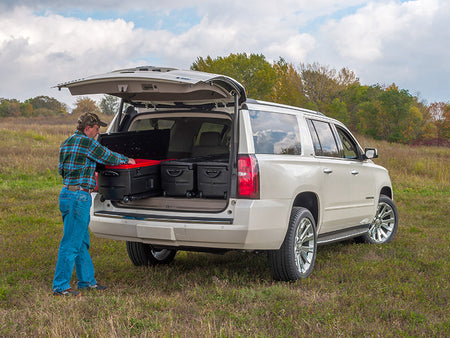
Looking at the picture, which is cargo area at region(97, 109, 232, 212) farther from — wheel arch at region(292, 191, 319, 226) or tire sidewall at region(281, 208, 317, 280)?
wheel arch at region(292, 191, 319, 226)

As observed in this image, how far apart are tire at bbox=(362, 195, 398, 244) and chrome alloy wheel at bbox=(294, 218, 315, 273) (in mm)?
2737

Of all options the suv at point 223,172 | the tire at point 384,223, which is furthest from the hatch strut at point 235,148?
the tire at point 384,223

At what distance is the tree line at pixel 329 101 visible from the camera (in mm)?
56250

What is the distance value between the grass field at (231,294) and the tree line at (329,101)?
43.5m

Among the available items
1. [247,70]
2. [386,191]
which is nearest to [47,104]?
[247,70]

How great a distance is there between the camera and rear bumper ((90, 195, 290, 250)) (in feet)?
16.6

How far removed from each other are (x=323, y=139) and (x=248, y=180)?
2.00 metres

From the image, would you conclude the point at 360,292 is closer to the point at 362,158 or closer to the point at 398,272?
the point at 398,272

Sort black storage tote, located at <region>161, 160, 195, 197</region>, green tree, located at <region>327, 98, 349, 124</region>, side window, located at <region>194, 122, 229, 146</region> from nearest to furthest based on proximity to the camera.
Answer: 1. black storage tote, located at <region>161, 160, 195, 197</region>
2. side window, located at <region>194, 122, 229, 146</region>
3. green tree, located at <region>327, 98, 349, 124</region>

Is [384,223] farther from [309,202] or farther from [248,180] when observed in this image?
[248,180]

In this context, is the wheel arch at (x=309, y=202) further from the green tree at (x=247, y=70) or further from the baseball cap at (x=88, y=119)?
the green tree at (x=247, y=70)

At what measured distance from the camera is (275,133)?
5758 millimetres

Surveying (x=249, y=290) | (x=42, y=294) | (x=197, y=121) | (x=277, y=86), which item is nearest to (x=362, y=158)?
(x=197, y=121)

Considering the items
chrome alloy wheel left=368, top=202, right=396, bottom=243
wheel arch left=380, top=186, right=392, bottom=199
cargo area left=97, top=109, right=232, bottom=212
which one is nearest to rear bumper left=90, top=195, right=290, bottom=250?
cargo area left=97, top=109, right=232, bottom=212
